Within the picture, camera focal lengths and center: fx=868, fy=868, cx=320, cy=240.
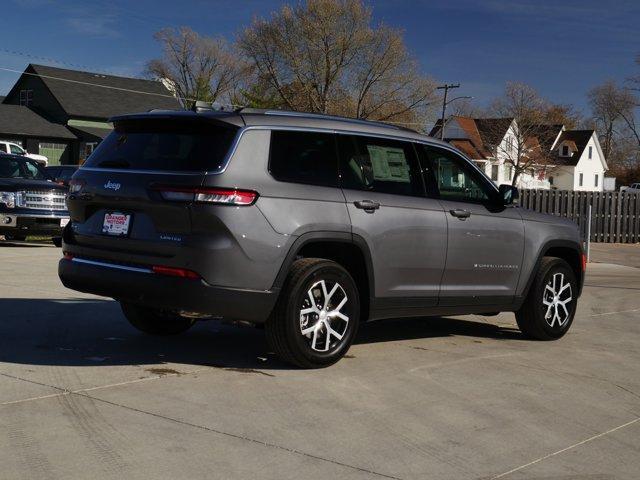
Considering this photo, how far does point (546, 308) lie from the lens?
8141 mm

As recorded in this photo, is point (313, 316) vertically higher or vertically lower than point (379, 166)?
lower

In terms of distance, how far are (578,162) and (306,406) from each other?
286 feet

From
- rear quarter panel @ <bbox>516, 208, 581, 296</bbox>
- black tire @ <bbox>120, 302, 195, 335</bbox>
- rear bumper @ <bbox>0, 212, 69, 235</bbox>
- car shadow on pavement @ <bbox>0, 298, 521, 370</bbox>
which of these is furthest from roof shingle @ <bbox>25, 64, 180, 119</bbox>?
rear quarter panel @ <bbox>516, 208, 581, 296</bbox>

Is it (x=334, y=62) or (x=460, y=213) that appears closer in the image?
(x=460, y=213)

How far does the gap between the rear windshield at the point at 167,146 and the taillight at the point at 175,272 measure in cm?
67

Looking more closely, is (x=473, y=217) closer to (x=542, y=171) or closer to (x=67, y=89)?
(x=67, y=89)

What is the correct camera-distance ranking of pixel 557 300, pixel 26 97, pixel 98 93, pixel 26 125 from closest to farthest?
pixel 557 300 → pixel 26 125 → pixel 98 93 → pixel 26 97

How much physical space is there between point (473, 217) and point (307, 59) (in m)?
57.4

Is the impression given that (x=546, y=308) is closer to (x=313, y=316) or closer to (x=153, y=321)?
(x=313, y=316)

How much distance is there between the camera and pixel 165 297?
18.9 feet

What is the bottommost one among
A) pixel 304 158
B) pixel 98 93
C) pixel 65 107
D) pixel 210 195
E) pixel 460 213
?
pixel 460 213

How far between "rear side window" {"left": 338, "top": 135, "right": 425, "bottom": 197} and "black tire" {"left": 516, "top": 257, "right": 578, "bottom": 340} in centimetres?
177

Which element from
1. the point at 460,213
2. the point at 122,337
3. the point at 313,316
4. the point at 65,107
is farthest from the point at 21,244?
the point at 65,107

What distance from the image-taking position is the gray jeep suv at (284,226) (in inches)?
225
